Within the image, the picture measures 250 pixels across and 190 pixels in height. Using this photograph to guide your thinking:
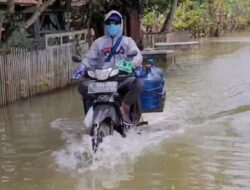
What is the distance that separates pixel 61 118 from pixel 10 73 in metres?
2.07

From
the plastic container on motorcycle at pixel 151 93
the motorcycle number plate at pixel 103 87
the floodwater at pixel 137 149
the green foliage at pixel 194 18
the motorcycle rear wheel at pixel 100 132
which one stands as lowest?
the floodwater at pixel 137 149

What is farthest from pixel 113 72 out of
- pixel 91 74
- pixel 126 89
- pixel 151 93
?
pixel 151 93

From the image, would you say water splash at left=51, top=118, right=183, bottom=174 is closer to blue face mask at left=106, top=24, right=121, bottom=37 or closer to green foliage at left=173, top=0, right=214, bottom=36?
blue face mask at left=106, top=24, right=121, bottom=37

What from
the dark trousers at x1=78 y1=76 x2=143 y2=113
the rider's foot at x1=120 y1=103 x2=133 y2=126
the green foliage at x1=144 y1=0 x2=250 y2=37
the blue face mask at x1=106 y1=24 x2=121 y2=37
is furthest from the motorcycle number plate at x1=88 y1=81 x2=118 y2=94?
the green foliage at x1=144 y1=0 x2=250 y2=37

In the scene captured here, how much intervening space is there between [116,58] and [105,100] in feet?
3.08

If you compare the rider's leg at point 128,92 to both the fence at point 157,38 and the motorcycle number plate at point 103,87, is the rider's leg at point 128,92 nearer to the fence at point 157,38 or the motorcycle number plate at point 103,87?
the motorcycle number plate at point 103,87

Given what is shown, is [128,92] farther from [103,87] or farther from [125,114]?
[103,87]

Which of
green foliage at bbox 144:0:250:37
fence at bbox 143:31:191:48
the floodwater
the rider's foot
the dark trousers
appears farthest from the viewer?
green foliage at bbox 144:0:250:37

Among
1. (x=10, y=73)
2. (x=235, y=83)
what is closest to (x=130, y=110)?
(x=10, y=73)

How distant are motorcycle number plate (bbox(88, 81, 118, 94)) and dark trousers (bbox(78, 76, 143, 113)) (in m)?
0.21

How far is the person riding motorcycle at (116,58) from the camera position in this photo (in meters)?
7.39

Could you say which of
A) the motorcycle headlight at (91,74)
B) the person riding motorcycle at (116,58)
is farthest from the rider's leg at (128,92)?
the motorcycle headlight at (91,74)

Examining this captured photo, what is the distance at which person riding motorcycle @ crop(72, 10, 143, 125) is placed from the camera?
7.39 meters

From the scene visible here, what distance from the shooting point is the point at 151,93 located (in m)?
8.40
